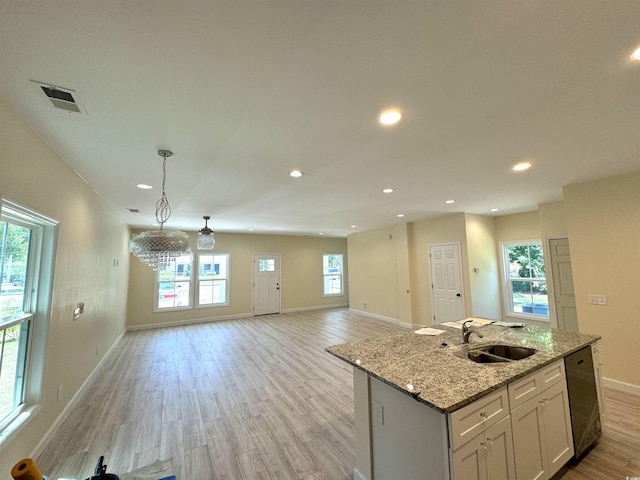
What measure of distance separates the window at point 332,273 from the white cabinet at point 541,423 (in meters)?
7.89

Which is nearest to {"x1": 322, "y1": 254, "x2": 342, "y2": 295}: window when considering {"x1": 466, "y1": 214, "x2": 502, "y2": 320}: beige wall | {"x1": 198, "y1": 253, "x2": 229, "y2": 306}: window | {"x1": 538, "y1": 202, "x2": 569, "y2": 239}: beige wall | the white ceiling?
{"x1": 198, "y1": 253, "x2": 229, "y2": 306}: window

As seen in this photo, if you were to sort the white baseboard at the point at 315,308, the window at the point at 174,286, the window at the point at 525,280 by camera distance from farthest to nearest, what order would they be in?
the white baseboard at the point at 315,308
the window at the point at 174,286
the window at the point at 525,280

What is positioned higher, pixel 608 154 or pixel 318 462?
pixel 608 154

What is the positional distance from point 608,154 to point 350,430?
3672 mm

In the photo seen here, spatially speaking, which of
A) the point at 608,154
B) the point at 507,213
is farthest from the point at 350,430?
the point at 507,213

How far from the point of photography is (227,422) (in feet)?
8.74

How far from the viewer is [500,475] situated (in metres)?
1.49

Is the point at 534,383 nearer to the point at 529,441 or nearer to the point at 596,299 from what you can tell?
the point at 529,441

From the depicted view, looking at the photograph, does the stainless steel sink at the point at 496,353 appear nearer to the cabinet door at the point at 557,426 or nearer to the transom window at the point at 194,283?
the cabinet door at the point at 557,426

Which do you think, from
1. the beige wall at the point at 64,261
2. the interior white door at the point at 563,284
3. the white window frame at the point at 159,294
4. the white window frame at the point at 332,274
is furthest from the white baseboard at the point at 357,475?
the white window frame at the point at 332,274

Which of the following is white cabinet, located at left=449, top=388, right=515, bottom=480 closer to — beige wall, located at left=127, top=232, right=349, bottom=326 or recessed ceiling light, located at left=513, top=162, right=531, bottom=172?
recessed ceiling light, located at left=513, top=162, right=531, bottom=172

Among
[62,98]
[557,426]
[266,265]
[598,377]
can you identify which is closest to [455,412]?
[557,426]

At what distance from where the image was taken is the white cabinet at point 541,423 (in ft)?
5.34

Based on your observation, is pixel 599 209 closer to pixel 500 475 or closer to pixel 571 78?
pixel 571 78
